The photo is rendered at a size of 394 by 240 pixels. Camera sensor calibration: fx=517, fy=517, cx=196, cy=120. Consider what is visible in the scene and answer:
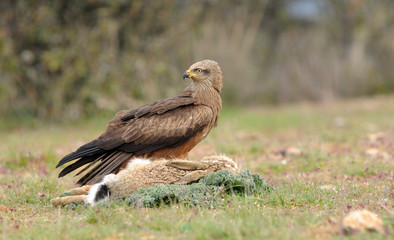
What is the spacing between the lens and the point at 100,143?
18.5ft

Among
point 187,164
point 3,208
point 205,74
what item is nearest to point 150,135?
point 187,164

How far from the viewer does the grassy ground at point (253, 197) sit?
12.5 feet

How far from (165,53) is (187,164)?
9300mm

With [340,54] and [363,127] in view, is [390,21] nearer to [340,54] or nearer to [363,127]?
[340,54]

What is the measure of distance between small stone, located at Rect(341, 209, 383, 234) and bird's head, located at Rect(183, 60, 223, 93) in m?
3.13

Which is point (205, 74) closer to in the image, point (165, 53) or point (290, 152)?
point (290, 152)

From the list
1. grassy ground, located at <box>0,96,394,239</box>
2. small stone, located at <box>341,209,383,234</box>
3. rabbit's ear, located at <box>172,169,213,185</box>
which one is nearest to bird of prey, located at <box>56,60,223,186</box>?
grassy ground, located at <box>0,96,394,239</box>

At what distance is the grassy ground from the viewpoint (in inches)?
150

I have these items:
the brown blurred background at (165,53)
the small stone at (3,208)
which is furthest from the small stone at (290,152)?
the brown blurred background at (165,53)

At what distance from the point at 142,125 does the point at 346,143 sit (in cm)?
425

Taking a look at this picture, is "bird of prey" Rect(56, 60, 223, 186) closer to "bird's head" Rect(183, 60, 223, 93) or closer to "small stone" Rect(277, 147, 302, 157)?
"bird's head" Rect(183, 60, 223, 93)

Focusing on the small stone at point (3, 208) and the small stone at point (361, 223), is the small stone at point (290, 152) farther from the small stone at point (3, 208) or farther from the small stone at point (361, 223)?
the small stone at point (3, 208)

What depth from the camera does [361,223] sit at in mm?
3555

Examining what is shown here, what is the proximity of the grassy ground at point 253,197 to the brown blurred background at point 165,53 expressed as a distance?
4.65 ft
